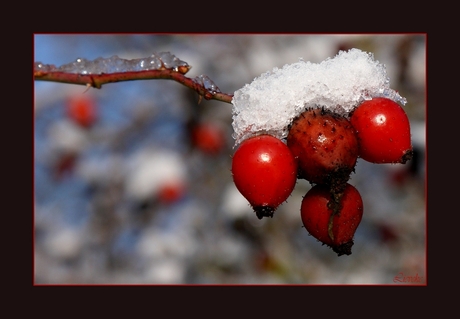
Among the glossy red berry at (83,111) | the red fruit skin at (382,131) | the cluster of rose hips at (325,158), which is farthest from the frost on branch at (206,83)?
the glossy red berry at (83,111)

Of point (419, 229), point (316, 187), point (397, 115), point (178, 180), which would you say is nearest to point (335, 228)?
point (316, 187)

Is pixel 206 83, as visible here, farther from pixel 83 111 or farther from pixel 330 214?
pixel 83 111

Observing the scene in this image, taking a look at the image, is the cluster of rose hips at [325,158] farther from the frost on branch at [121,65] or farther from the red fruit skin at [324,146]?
the frost on branch at [121,65]

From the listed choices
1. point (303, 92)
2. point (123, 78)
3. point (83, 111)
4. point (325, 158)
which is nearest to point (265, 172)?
point (325, 158)

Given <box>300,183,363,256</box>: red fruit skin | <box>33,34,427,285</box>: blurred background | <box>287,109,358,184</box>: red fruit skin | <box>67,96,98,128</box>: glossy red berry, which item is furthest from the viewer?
<box>67,96,98,128</box>: glossy red berry

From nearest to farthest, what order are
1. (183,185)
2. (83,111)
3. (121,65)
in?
(121,65) → (183,185) → (83,111)

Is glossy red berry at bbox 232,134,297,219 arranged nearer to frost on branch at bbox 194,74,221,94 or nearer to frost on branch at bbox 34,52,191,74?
frost on branch at bbox 194,74,221,94

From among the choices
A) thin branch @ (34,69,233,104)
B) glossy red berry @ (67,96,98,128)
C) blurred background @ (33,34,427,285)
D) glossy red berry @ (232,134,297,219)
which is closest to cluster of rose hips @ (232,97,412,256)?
glossy red berry @ (232,134,297,219)
